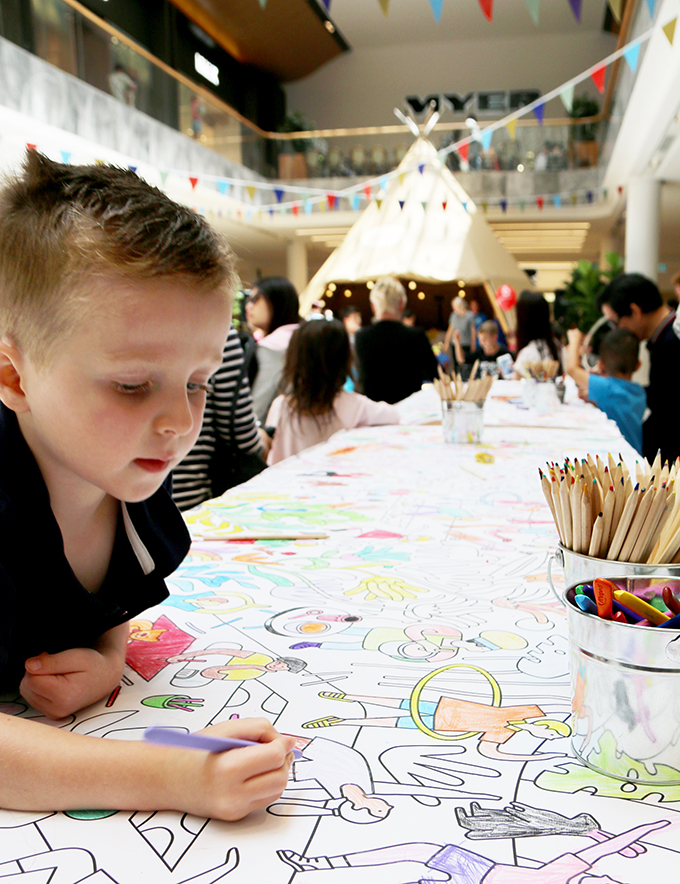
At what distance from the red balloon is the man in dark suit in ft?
15.2

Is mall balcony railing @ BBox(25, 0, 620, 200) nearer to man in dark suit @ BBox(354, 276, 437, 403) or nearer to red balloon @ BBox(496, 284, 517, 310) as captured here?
red balloon @ BBox(496, 284, 517, 310)

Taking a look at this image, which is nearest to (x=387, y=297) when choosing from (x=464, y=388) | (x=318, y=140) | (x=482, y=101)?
(x=464, y=388)

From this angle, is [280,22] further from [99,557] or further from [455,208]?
[99,557]

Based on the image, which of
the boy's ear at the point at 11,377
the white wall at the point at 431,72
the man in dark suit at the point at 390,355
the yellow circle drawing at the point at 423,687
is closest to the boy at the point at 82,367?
the boy's ear at the point at 11,377

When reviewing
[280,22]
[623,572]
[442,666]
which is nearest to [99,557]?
[442,666]

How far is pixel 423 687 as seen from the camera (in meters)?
0.55

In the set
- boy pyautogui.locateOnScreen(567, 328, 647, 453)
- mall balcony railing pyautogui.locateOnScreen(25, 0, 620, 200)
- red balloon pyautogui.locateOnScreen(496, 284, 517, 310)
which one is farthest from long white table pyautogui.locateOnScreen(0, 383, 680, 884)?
red balloon pyautogui.locateOnScreen(496, 284, 517, 310)

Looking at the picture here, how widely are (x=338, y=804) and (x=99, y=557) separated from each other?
325 millimetres

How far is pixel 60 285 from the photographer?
1.61ft

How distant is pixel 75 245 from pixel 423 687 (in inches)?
15.5

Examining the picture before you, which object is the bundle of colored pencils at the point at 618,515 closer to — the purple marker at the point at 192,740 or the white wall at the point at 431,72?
the purple marker at the point at 192,740

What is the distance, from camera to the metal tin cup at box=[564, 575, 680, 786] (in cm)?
41

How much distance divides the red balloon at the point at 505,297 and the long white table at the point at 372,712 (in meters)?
7.45

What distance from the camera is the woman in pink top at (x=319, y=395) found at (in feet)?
7.48
